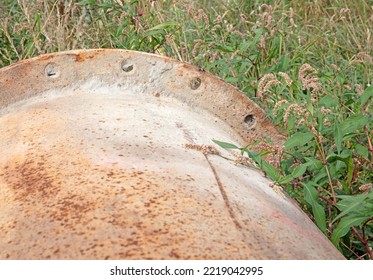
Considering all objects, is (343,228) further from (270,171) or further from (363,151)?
(363,151)

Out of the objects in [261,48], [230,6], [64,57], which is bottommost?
[230,6]

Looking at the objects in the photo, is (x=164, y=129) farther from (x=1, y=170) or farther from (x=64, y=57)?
(x=64, y=57)

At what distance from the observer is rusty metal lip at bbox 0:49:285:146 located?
2465mm

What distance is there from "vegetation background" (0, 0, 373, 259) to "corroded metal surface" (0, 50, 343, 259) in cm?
22

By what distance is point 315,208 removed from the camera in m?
2.04

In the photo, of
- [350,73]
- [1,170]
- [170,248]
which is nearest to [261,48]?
Result: [350,73]

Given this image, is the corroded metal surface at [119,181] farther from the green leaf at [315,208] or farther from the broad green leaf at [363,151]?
the broad green leaf at [363,151]

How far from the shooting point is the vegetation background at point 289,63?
2.16 meters

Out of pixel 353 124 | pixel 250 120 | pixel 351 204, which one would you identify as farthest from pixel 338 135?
pixel 250 120

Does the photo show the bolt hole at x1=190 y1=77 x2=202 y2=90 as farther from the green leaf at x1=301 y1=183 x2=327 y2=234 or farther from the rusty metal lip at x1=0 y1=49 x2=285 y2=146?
the green leaf at x1=301 y1=183 x2=327 y2=234

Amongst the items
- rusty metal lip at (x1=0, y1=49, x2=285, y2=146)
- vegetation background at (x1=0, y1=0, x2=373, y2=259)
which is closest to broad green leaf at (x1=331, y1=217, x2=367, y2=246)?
vegetation background at (x1=0, y1=0, x2=373, y2=259)

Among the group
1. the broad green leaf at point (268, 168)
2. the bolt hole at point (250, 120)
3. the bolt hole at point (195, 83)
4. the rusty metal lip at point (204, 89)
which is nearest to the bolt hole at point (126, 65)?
the rusty metal lip at point (204, 89)
